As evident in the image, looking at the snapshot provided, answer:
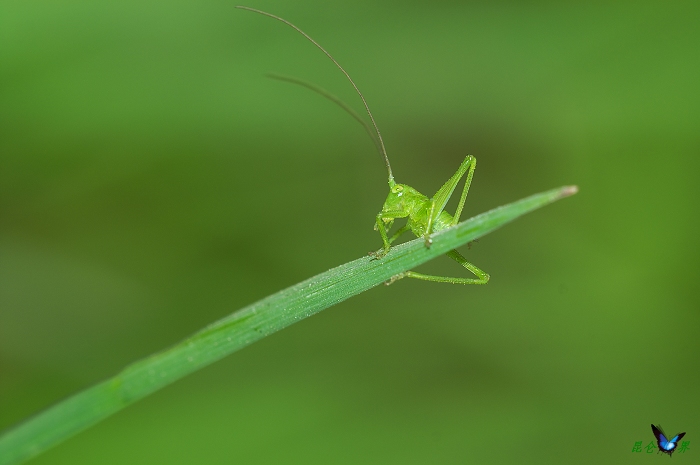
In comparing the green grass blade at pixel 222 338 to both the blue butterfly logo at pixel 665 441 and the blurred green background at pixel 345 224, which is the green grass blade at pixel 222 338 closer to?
the blurred green background at pixel 345 224

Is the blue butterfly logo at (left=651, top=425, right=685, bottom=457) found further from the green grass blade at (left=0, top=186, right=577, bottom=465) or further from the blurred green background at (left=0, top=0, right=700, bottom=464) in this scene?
the green grass blade at (left=0, top=186, right=577, bottom=465)

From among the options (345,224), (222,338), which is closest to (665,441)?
(345,224)

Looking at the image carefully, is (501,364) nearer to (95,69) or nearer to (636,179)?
(636,179)

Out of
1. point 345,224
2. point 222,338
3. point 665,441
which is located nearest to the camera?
point 222,338

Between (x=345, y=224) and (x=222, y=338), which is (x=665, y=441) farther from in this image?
(x=222, y=338)

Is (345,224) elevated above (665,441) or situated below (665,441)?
above

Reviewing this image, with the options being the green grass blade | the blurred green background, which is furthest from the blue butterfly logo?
the green grass blade

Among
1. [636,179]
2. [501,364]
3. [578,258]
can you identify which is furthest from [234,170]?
[636,179]

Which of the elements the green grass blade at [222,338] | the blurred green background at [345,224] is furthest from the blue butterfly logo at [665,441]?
the green grass blade at [222,338]
